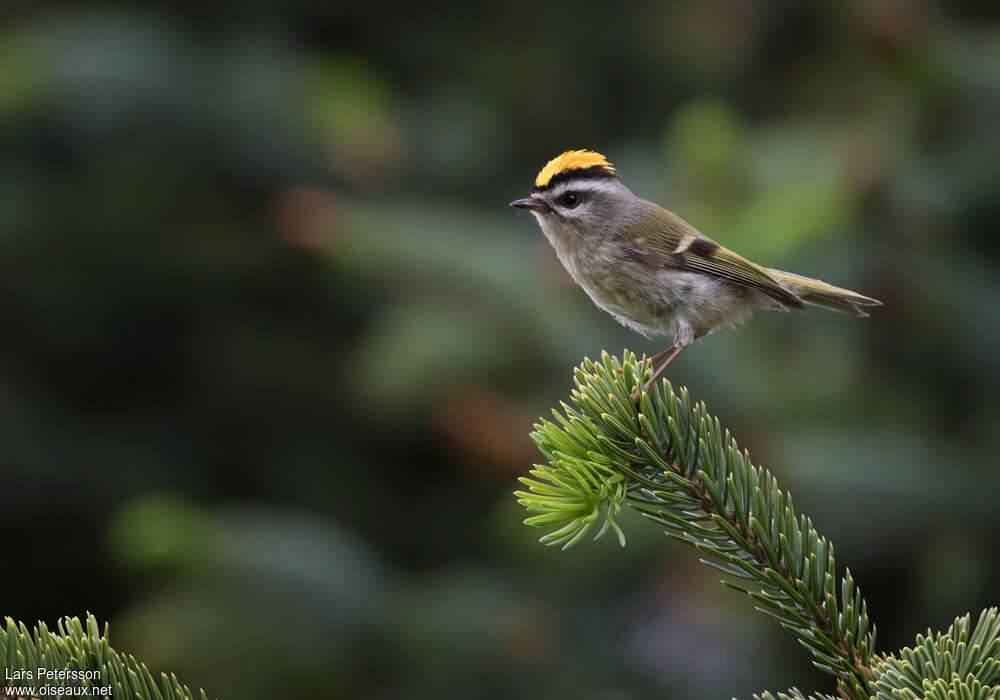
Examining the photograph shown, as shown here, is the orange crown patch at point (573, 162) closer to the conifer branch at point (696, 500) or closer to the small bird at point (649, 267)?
the small bird at point (649, 267)

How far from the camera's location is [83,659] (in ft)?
5.15

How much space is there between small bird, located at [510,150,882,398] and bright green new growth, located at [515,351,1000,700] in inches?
41.3

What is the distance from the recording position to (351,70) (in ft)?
15.4

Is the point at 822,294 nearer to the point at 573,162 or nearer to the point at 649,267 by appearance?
the point at 649,267

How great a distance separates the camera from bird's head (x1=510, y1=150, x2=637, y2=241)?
10.7 ft

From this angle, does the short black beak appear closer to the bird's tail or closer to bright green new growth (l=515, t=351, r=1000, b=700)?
the bird's tail

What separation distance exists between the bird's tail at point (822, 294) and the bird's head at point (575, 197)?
1.85ft

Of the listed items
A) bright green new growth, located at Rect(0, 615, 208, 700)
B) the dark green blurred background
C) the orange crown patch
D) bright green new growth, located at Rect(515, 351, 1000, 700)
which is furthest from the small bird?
bright green new growth, located at Rect(0, 615, 208, 700)

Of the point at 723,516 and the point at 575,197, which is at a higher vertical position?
the point at 575,197

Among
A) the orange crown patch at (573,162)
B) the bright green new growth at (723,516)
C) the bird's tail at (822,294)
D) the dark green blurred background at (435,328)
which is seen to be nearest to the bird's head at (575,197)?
the orange crown patch at (573,162)

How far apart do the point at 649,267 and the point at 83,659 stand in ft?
7.18

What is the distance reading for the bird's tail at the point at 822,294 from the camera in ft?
10.1

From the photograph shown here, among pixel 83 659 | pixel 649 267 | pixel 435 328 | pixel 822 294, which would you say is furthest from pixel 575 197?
pixel 83 659

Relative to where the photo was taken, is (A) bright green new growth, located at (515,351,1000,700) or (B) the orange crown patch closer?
(A) bright green new growth, located at (515,351,1000,700)
